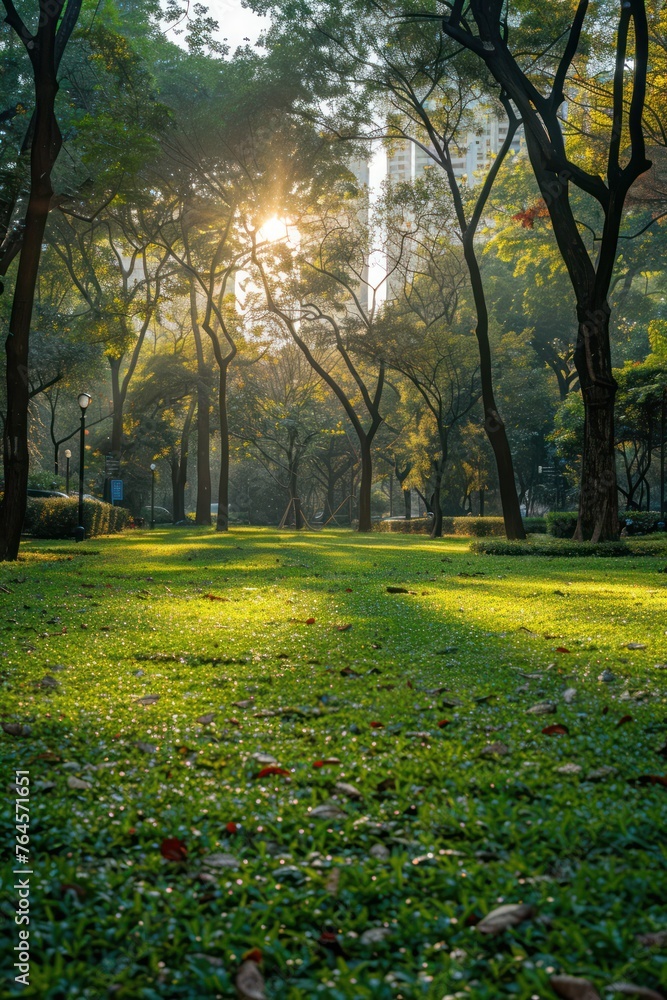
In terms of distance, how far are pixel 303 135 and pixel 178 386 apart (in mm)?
16092

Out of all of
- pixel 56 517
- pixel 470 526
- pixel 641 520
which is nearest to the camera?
pixel 641 520

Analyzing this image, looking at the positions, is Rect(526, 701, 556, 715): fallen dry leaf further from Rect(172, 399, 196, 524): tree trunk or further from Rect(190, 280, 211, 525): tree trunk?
Rect(172, 399, 196, 524): tree trunk

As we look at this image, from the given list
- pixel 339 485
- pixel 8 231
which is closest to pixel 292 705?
pixel 8 231

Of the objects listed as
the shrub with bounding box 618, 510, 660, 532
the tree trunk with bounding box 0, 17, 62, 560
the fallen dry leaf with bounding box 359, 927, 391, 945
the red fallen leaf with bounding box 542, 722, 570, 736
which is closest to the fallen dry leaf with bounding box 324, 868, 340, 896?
the fallen dry leaf with bounding box 359, 927, 391, 945

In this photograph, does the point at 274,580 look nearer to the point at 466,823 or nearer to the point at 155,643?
the point at 155,643

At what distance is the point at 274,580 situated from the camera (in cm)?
1084

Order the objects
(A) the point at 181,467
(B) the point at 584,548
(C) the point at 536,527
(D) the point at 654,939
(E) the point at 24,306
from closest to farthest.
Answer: (D) the point at 654,939, (E) the point at 24,306, (B) the point at 584,548, (C) the point at 536,527, (A) the point at 181,467

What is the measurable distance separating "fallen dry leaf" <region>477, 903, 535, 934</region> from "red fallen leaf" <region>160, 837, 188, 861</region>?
879 mm

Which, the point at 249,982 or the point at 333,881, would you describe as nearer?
the point at 249,982

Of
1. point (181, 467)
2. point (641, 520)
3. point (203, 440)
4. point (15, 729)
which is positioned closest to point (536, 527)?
point (641, 520)

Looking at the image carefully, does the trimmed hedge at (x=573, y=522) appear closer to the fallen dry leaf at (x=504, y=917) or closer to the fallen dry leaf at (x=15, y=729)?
the fallen dry leaf at (x=15, y=729)

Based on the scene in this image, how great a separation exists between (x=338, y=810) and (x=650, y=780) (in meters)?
1.13

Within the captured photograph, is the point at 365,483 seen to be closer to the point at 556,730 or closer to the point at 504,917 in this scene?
the point at 556,730

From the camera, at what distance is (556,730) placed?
133 inches
